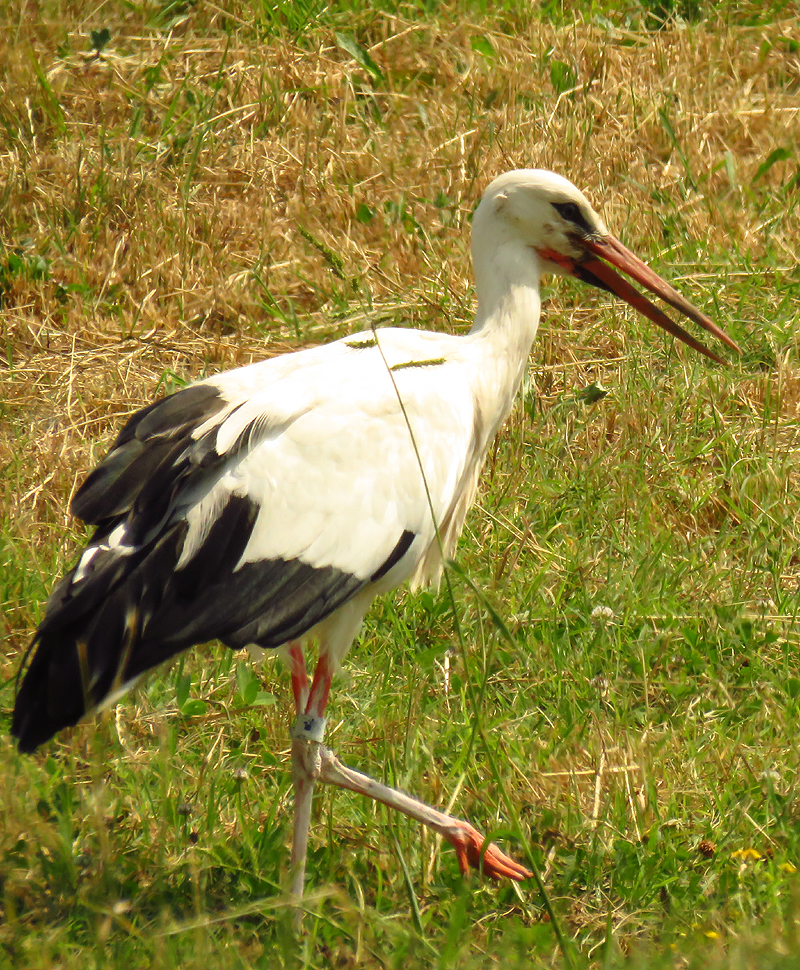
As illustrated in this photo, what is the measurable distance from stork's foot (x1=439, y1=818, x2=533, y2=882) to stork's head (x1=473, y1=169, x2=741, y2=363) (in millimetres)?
1589

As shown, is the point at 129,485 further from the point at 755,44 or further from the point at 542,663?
the point at 755,44

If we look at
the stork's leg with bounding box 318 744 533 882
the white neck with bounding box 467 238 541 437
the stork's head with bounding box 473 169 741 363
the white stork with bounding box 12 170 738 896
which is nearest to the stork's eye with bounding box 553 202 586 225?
the stork's head with bounding box 473 169 741 363

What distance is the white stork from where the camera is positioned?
301 centimetres

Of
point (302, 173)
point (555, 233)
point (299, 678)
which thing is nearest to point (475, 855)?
point (299, 678)

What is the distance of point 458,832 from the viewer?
10.4 feet

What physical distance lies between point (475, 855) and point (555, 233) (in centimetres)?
175

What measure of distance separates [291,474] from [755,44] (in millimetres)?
4765

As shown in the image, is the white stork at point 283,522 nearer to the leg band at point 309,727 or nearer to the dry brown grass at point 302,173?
the leg band at point 309,727

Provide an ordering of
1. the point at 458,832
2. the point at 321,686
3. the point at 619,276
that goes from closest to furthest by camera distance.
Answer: the point at 458,832 < the point at 321,686 < the point at 619,276

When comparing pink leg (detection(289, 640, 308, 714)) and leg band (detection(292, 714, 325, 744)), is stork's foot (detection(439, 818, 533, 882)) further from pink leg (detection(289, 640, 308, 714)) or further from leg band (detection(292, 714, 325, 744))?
pink leg (detection(289, 640, 308, 714))

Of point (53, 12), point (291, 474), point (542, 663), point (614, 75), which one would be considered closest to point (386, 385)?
point (291, 474)

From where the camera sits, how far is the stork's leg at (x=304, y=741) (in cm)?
319

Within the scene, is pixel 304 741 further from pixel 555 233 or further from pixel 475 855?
pixel 555 233

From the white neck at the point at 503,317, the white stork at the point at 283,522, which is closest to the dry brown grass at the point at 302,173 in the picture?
the white neck at the point at 503,317
